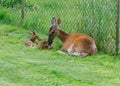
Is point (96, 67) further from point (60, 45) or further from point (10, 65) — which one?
point (60, 45)

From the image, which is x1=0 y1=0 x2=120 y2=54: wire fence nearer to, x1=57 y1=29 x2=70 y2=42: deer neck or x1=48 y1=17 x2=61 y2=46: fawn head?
x1=57 y1=29 x2=70 y2=42: deer neck

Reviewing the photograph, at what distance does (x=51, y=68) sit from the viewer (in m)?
8.68

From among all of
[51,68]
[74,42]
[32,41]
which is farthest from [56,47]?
[51,68]

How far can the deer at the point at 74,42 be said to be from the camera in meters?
10.4

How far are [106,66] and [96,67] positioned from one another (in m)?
0.27

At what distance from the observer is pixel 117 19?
34.4ft

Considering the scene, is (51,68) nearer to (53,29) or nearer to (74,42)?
(74,42)

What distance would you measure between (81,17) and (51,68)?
3.25 meters

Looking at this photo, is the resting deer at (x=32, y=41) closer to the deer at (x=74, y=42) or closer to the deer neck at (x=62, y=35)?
the deer at (x=74, y=42)

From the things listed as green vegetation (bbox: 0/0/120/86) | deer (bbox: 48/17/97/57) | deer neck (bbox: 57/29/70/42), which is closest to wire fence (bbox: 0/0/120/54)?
green vegetation (bbox: 0/0/120/86)

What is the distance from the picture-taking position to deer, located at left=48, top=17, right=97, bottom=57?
34.1ft

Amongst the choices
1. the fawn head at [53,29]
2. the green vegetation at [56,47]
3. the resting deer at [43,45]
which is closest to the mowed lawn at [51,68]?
the green vegetation at [56,47]

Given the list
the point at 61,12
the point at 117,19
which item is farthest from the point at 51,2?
the point at 117,19

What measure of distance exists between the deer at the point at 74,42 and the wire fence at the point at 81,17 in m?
0.36
